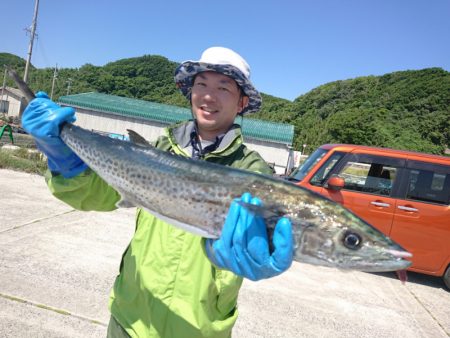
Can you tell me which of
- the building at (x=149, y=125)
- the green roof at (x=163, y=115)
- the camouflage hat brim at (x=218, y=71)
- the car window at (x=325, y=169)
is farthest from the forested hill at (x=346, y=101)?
the camouflage hat brim at (x=218, y=71)

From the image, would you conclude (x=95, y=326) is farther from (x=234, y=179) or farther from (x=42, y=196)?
(x=42, y=196)

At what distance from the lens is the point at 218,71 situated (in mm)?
2049

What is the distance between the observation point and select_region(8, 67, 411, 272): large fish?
5.47ft

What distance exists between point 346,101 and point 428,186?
83062mm

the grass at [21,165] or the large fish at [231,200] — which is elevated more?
the large fish at [231,200]

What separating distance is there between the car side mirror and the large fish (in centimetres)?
401

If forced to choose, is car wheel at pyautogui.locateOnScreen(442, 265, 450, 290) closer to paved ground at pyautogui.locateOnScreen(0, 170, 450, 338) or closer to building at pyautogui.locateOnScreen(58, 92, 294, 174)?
paved ground at pyautogui.locateOnScreen(0, 170, 450, 338)

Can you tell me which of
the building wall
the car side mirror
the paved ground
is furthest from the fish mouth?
the building wall

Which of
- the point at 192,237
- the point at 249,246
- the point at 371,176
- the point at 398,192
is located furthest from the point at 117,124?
the point at 249,246

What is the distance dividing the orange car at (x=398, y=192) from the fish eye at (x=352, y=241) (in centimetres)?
410

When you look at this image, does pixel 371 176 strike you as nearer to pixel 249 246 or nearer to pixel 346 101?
pixel 249 246

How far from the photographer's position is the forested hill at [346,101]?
59.3 meters

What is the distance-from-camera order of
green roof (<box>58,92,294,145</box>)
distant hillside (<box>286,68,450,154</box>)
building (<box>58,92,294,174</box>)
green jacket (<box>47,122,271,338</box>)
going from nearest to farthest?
green jacket (<box>47,122,271,338</box>) → building (<box>58,92,294,174</box>) → green roof (<box>58,92,294,145</box>) → distant hillside (<box>286,68,450,154</box>)

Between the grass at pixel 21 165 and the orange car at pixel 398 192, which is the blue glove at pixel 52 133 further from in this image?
the grass at pixel 21 165
